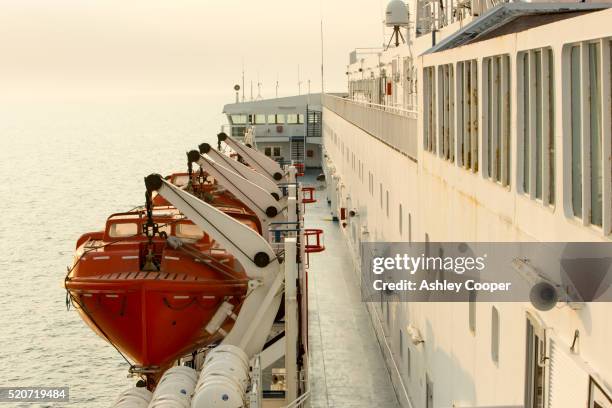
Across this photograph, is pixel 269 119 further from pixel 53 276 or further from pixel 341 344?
pixel 341 344

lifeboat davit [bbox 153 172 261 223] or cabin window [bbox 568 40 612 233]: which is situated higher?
cabin window [bbox 568 40 612 233]

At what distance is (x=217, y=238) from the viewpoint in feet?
55.5

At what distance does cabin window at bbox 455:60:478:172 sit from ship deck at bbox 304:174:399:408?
9.94 meters

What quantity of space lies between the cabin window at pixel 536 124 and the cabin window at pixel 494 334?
6.15 ft

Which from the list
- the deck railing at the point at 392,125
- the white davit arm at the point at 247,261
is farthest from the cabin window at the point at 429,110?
the white davit arm at the point at 247,261

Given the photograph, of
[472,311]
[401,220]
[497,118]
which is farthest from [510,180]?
[401,220]

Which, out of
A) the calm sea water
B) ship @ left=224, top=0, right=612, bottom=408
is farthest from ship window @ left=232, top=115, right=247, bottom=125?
ship @ left=224, top=0, right=612, bottom=408

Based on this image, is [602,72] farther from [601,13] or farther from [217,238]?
[217,238]

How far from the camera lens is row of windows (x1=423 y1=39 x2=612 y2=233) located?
7.18 metres

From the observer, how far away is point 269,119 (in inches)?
2972

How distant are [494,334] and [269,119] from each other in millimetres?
65526

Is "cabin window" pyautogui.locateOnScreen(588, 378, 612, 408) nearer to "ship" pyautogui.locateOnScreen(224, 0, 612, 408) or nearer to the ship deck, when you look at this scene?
"ship" pyautogui.locateOnScreen(224, 0, 612, 408)

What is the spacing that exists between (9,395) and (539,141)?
91.7 feet

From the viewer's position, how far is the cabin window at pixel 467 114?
38.8ft
